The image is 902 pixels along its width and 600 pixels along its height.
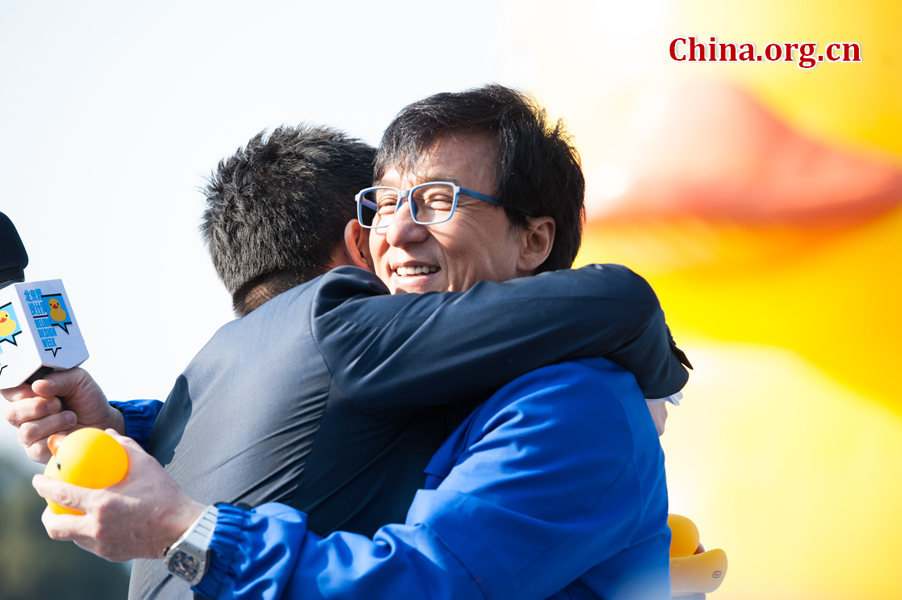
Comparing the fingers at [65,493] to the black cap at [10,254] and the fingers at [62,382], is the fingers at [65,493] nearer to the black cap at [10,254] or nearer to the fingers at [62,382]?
the fingers at [62,382]

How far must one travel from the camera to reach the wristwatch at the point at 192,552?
4.14ft

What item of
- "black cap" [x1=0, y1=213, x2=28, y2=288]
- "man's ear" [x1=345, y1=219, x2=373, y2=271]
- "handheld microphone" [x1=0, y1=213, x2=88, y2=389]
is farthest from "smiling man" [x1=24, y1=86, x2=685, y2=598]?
"black cap" [x1=0, y1=213, x2=28, y2=288]

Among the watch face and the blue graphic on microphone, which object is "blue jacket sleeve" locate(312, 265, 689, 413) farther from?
the blue graphic on microphone

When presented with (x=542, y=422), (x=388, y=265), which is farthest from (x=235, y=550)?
(x=388, y=265)

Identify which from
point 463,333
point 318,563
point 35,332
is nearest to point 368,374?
point 463,333

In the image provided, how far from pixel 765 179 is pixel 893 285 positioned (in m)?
0.46

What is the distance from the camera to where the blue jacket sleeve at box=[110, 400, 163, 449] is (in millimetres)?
1952

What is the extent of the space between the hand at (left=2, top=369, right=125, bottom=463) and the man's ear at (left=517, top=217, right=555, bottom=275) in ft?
2.78

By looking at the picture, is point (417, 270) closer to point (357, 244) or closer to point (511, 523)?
point (357, 244)

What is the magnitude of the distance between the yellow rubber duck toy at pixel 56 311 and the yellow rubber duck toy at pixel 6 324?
6 centimetres

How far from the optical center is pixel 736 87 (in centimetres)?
286

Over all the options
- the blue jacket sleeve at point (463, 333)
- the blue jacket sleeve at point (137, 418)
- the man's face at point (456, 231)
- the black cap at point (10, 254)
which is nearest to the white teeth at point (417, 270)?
the man's face at point (456, 231)

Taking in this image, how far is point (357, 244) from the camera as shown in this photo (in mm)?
2051

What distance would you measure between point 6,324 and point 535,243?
0.98m
